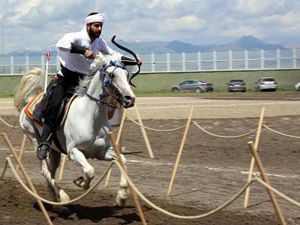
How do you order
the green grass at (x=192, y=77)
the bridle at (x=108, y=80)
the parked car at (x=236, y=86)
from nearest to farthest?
the bridle at (x=108, y=80) < the parked car at (x=236, y=86) < the green grass at (x=192, y=77)

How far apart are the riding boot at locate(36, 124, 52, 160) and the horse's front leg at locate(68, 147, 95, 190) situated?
2.34 ft

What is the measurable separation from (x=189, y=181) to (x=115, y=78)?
406cm

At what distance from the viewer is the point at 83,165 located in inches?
343

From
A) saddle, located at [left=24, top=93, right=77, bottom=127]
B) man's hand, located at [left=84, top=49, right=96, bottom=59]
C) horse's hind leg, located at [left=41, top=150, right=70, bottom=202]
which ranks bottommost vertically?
horse's hind leg, located at [left=41, top=150, right=70, bottom=202]

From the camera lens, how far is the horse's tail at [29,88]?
1105 centimetres

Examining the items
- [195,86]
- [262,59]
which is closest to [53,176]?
[195,86]

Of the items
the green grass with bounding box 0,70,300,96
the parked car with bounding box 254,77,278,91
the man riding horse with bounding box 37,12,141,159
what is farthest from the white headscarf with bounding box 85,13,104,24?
the green grass with bounding box 0,70,300,96

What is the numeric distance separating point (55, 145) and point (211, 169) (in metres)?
4.59

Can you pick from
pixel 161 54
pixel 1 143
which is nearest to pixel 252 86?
pixel 161 54

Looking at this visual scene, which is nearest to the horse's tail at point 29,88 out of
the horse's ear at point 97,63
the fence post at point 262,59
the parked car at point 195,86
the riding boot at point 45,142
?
the riding boot at point 45,142

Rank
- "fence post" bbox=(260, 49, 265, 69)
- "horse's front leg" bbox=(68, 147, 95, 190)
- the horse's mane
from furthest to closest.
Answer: "fence post" bbox=(260, 49, 265, 69) < the horse's mane < "horse's front leg" bbox=(68, 147, 95, 190)

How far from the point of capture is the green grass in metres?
65.1

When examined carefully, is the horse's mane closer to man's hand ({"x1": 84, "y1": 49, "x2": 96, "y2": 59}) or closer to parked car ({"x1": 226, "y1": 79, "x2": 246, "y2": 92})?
man's hand ({"x1": 84, "y1": 49, "x2": 96, "y2": 59})

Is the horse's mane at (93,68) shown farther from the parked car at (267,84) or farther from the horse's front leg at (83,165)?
the parked car at (267,84)
